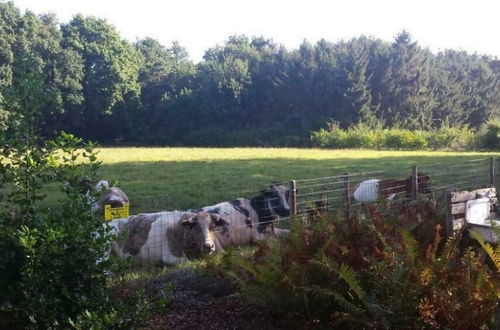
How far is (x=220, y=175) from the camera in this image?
57.9ft

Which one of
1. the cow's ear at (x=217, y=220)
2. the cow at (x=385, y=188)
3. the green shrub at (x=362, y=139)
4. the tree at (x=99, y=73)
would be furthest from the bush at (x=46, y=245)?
the tree at (x=99, y=73)

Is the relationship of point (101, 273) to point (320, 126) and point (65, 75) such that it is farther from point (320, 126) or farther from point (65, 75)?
point (65, 75)

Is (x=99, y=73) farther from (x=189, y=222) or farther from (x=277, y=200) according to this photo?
(x=189, y=222)

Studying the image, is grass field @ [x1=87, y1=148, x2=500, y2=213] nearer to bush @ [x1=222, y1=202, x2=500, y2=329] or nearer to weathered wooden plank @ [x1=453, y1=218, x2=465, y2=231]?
weathered wooden plank @ [x1=453, y1=218, x2=465, y2=231]

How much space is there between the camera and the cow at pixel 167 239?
7.87 meters

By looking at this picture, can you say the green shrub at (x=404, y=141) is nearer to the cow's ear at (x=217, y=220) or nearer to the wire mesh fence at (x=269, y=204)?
the wire mesh fence at (x=269, y=204)

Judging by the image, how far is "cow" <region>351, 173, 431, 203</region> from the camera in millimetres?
11040

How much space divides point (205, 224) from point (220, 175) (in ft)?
31.4

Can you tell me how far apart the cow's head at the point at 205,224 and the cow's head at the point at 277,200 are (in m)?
1.68

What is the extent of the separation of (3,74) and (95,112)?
12.9 metres

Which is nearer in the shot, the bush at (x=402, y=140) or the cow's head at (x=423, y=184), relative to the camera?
the cow's head at (x=423, y=184)

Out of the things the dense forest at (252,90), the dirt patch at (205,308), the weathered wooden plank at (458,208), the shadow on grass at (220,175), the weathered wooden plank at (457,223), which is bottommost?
the dirt patch at (205,308)

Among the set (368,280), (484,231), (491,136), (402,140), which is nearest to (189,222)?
(368,280)

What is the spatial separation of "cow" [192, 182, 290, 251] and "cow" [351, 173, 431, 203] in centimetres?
202
